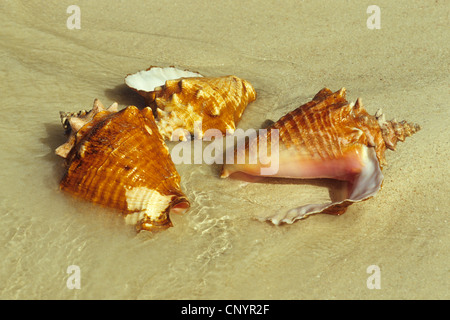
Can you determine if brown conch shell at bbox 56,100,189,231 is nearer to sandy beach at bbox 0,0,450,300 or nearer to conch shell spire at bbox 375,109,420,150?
sandy beach at bbox 0,0,450,300

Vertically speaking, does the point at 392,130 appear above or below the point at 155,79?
below

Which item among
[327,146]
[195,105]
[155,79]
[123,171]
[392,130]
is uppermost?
[155,79]

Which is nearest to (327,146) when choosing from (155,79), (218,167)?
(218,167)

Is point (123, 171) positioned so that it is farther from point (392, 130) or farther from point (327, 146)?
point (392, 130)

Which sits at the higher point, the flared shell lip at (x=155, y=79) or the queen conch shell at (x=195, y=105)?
the flared shell lip at (x=155, y=79)

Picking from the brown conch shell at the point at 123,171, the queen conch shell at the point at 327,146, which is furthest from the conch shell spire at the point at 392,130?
the brown conch shell at the point at 123,171

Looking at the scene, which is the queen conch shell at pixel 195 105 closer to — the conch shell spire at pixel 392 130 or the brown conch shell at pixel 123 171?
the brown conch shell at pixel 123 171

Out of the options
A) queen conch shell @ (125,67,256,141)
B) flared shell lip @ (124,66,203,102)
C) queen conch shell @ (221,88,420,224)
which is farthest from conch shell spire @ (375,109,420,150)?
flared shell lip @ (124,66,203,102)
